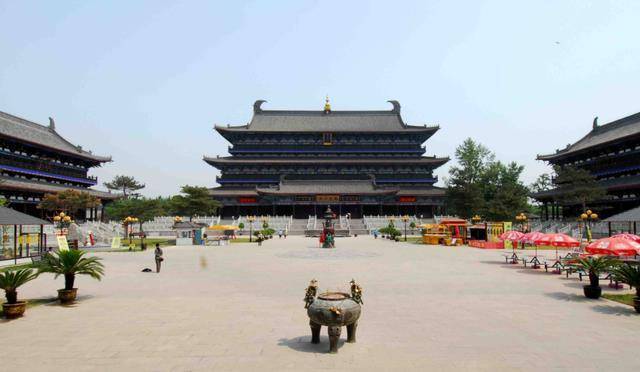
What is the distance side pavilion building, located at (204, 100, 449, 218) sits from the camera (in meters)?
68.1

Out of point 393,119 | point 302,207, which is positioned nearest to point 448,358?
point 302,207

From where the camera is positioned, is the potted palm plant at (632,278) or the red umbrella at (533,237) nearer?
the potted palm plant at (632,278)

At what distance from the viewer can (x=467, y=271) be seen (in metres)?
20.4

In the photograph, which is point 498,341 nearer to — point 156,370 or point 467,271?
point 156,370

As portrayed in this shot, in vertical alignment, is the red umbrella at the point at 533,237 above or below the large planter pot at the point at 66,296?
above

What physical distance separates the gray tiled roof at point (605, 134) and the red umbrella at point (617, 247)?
39.8 metres

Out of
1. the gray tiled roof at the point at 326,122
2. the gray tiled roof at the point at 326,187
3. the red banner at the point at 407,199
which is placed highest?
the gray tiled roof at the point at 326,122

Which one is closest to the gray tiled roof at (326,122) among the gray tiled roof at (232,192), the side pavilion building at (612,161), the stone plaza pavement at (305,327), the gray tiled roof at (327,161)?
the gray tiled roof at (327,161)

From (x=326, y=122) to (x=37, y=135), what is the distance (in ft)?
151

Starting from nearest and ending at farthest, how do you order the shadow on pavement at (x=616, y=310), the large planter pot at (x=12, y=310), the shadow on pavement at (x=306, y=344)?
the shadow on pavement at (x=306, y=344)
the large planter pot at (x=12, y=310)
the shadow on pavement at (x=616, y=310)

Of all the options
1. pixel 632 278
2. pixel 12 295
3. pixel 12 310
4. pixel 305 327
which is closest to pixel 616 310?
pixel 632 278

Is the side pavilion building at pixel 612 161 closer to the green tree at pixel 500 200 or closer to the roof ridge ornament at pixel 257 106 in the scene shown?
the green tree at pixel 500 200

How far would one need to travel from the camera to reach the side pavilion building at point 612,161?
155 feet

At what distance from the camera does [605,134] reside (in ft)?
181
